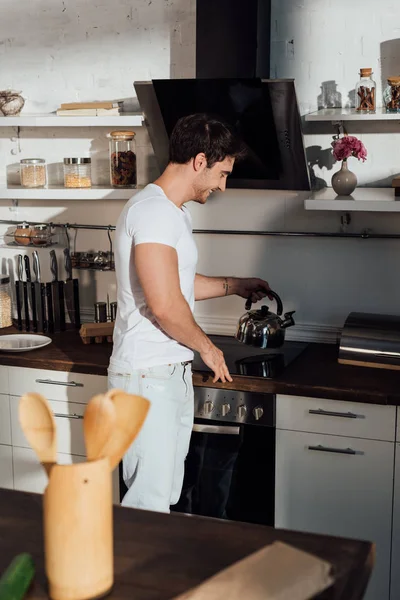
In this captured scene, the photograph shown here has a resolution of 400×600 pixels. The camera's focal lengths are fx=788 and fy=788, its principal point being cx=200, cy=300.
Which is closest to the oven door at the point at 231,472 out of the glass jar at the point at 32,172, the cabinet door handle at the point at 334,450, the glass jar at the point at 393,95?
the cabinet door handle at the point at 334,450

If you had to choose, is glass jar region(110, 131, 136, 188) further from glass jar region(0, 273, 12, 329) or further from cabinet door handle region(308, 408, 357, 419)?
cabinet door handle region(308, 408, 357, 419)

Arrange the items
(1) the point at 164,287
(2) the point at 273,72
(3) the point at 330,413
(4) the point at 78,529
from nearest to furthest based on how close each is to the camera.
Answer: (4) the point at 78,529
(1) the point at 164,287
(3) the point at 330,413
(2) the point at 273,72

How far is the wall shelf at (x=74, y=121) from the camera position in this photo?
317cm

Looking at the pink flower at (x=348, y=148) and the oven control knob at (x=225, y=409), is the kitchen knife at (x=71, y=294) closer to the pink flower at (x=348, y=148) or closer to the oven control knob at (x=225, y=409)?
the oven control knob at (x=225, y=409)

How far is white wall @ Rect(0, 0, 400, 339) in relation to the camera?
10.2 feet

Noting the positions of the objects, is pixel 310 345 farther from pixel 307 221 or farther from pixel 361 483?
pixel 361 483

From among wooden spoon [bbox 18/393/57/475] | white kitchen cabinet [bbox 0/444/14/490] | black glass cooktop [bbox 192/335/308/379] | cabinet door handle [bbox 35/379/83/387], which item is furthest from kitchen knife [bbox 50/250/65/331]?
wooden spoon [bbox 18/393/57/475]

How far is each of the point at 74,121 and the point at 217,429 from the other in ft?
4.65

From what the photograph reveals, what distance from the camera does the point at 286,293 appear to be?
3361 mm

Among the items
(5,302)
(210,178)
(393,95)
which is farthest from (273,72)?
(5,302)

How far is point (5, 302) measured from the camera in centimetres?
357

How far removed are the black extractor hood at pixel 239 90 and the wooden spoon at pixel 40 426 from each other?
5.79 feet

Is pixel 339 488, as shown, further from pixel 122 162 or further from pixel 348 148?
pixel 122 162

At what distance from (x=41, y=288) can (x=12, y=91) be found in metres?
0.87
